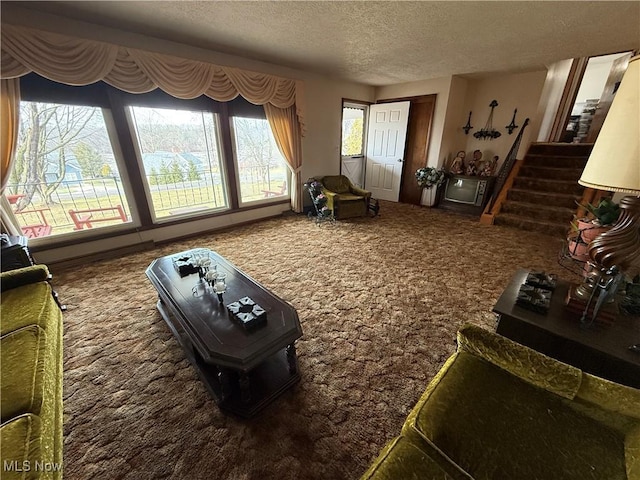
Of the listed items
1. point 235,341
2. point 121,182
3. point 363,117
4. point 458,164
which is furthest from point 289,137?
point 235,341

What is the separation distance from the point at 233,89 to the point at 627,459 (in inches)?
169

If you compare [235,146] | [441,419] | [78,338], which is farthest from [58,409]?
[235,146]

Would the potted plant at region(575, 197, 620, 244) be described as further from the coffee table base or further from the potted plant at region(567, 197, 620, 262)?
the coffee table base

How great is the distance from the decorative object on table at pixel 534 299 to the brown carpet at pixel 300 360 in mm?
611

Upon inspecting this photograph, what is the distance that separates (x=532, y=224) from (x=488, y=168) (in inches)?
53.6

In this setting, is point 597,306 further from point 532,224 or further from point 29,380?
point 532,224

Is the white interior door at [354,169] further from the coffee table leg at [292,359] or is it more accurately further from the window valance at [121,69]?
the coffee table leg at [292,359]

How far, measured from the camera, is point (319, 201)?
4461 millimetres

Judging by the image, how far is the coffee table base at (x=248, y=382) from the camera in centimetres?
129

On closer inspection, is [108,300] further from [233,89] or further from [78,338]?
[233,89]

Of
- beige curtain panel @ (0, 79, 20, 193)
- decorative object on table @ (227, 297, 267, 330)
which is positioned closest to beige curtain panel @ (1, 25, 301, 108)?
beige curtain panel @ (0, 79, 20, 193)

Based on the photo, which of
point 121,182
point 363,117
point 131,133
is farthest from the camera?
point 363,117

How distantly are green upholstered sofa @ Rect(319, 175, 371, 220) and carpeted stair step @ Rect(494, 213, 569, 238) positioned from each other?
7.28ft

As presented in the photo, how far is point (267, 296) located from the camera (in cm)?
161
